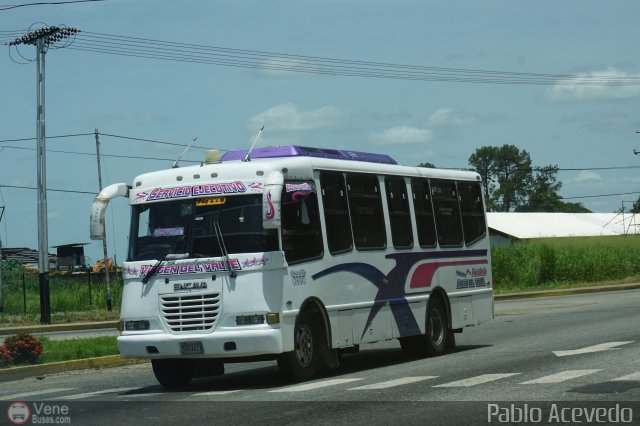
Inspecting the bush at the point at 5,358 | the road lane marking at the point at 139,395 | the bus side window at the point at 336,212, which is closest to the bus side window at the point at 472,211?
the bus side window at the point at 336,212

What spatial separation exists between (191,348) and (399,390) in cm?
284

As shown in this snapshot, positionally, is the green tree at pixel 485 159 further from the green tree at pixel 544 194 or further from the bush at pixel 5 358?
the bush at pixel 5 358

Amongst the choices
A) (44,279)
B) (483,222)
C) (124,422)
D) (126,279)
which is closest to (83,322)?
(44,279)

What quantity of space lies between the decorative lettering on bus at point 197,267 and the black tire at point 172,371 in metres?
1.35

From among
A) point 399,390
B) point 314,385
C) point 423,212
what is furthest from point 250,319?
point 423,212

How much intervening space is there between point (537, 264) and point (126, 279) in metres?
39.8

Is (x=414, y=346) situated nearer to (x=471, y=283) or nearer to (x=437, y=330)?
(x=437, y=330)

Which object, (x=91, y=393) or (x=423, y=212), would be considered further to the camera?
(x=423, y=212)

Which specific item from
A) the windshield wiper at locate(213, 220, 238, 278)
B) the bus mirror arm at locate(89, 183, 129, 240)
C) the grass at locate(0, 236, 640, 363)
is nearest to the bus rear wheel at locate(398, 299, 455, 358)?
the windshield wiper at locate(213, 220, 238, 278)

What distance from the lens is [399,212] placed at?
57.8 ft

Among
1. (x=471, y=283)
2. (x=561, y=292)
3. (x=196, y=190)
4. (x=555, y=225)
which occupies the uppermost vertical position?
(x=555, y=225)

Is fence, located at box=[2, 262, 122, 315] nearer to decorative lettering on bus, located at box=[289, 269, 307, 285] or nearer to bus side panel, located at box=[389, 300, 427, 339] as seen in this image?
bus side panel, located at box=[389, 300, 427, 339]

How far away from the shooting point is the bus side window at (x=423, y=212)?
717 inches

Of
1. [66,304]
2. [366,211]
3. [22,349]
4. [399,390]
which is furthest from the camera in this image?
[66,304]
